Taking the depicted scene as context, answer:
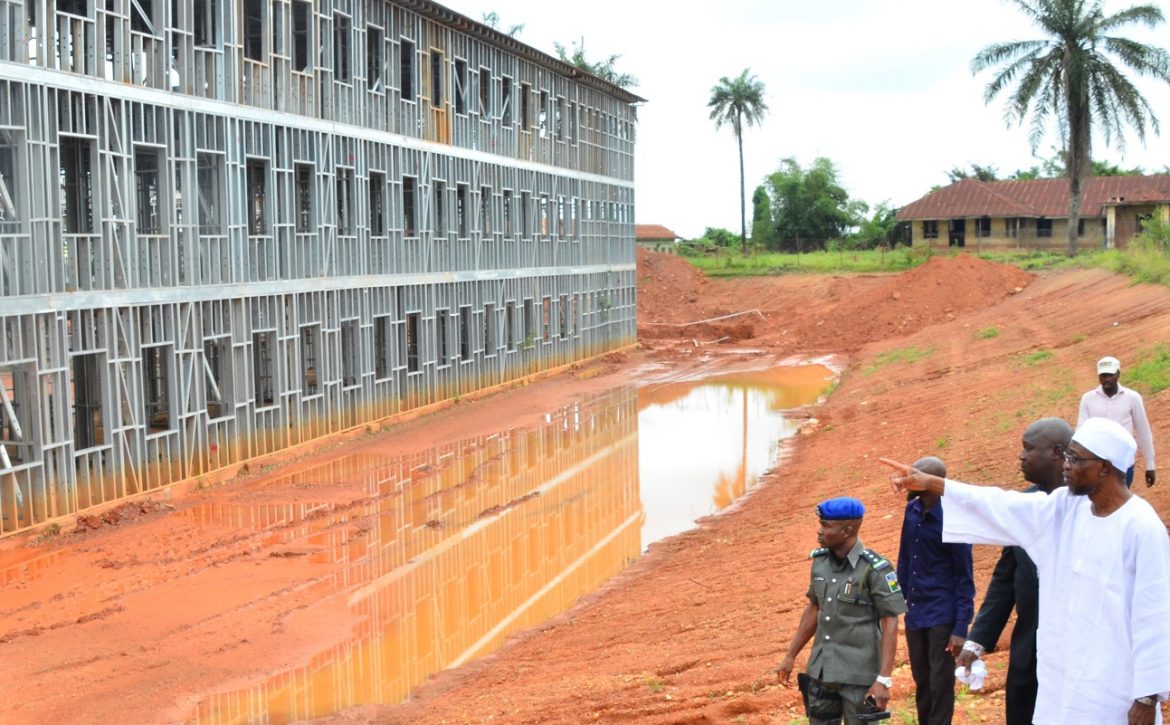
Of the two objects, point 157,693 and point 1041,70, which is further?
point 1041,70

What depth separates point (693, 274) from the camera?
67.7 meters

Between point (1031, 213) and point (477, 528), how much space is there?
55332mm

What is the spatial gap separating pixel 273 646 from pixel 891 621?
843cm

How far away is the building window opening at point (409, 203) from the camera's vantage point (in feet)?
98.8

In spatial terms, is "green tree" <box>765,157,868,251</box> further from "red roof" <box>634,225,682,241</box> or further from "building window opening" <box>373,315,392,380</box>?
"building window opening" <box>373,315,392,380</box>

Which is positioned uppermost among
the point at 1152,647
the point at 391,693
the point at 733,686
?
the point at 1152,647

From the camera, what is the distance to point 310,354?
26016 mm

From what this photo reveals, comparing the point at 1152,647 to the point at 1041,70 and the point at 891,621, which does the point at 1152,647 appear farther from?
the point at 1041,70

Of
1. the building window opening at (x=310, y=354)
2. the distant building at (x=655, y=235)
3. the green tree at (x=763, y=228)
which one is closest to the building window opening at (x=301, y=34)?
the building window opening at (x=310, y=354)

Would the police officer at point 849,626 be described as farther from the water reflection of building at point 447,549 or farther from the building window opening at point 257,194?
the building window opening at point 257,194

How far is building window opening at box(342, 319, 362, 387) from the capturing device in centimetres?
2689

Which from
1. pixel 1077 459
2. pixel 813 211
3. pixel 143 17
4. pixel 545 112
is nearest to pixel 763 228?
pixel 813 211

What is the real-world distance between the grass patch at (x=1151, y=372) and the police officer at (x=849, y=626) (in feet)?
48.7

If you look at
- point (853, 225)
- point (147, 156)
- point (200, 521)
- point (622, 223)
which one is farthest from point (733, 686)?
point (853, 225)
